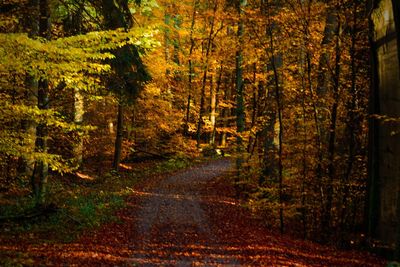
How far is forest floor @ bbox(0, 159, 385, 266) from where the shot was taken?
851 centimetres

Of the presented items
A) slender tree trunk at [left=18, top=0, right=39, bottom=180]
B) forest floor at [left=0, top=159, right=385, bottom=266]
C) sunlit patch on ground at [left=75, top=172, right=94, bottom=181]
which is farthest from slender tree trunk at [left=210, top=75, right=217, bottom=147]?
slender tree trunk at [left=18, top=0, right=39, bottom=180]

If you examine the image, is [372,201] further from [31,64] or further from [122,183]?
[122,183]

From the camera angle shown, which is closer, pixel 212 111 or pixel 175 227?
pixel 175 227

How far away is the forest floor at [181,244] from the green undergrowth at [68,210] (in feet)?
1.31

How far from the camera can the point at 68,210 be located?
469 inches

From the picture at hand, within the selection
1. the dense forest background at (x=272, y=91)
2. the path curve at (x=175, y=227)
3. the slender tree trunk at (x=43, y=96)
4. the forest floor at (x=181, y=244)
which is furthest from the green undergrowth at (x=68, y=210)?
the path curve at (x=175, y=227)

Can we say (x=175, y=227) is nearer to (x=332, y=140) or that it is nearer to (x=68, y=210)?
(x=68, y=210)

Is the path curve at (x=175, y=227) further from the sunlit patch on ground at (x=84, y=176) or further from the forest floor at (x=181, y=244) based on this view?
the sunlit patch on ground at (x=84, y=176)

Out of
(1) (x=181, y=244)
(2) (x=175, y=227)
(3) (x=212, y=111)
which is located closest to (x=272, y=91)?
(2) (x=175, y=227)

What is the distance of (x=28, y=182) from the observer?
1548 centimetres

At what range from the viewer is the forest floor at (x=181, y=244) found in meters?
8.51

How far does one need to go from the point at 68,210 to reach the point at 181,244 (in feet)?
14.1

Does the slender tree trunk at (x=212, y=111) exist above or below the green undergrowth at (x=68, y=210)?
above

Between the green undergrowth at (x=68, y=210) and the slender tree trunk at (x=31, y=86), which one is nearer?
the green undergrowth at (x=68, y=210)
